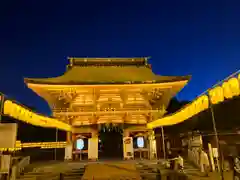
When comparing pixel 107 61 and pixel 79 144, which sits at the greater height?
pixel 107 61

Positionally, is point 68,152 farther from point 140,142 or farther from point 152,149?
point 152,149

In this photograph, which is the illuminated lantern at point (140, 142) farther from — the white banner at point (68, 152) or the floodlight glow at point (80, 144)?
the white banner at point (68, 152)

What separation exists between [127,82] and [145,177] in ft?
18.9

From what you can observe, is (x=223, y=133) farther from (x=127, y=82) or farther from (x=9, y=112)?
(x=9, y=112)

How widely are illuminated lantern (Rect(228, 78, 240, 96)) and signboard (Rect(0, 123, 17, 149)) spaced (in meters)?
6.83

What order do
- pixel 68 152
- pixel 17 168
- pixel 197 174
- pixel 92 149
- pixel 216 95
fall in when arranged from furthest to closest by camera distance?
pixel 68 152
pixel 92 149
pixel 197 174
pixel 17 168
pixel 216 95

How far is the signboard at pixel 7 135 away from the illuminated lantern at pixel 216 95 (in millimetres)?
6900

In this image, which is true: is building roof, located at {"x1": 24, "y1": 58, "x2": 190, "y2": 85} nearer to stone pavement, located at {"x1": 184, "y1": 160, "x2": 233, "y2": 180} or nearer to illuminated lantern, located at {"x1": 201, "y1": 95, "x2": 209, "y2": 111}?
stone pavement, located at {"x1": 184, "y1": 160, "x2": 233, "y2": 180}

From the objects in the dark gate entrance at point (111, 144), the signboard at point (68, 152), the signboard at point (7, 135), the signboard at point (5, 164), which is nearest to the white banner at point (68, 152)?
the signboard at point (68, 152)

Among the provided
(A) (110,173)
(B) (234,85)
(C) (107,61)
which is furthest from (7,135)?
(C) (107,61)

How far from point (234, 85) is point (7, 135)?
23.2ft

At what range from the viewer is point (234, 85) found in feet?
20.3

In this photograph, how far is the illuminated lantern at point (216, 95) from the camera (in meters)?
7.11

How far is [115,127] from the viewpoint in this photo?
17.0 m
